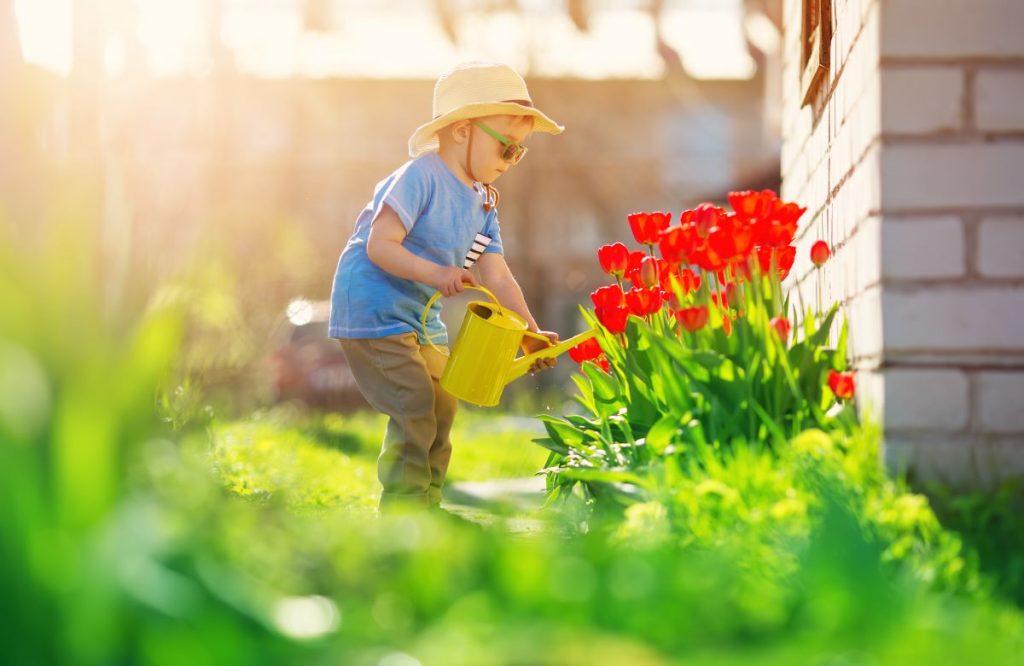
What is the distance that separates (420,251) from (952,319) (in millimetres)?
1812

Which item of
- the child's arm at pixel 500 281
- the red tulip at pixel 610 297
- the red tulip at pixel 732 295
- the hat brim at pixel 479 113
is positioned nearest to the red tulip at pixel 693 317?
the red tulip at pixel 732 295

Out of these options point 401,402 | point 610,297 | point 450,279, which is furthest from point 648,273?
point 401,402

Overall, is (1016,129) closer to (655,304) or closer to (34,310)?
(655,304)

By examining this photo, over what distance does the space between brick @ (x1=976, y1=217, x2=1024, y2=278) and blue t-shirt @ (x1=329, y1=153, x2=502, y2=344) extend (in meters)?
1.75

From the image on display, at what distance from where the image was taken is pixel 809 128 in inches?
181

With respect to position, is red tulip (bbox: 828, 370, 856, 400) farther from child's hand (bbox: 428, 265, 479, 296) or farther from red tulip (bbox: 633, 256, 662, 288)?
child's hand (bbox: 428, 265, 479, 296)

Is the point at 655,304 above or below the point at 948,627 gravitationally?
above

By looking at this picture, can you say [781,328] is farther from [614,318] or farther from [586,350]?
[586,350]

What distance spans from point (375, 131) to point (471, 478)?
72.4 ft

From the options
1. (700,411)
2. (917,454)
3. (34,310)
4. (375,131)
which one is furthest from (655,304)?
(375,131)

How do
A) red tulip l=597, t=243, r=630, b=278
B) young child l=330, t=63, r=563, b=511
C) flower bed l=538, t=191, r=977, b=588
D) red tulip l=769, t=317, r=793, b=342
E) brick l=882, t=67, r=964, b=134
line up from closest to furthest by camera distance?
flower bed l=538, t=191, r=977, b=588 < brick l=882, t=67, r=964, b=134 < red tulip l=769, t=317, r=793, b=342 < red tulip l=597, t=243, r=630, b=278 < young child l=330, t=63, r=563, b=511

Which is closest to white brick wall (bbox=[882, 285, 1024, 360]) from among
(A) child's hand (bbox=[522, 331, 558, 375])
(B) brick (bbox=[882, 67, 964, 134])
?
(B) brick (bbox=[882, 67, 964, 134])

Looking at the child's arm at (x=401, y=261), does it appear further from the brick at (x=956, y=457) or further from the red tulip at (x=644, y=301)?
the brick at (x=956, y=457)

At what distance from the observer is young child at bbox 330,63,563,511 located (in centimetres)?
396
